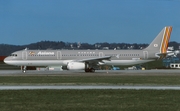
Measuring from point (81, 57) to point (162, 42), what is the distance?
12509 millimetres

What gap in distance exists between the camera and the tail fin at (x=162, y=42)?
2351 inches

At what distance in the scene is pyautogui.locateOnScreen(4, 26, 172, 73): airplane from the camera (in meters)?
54.7
